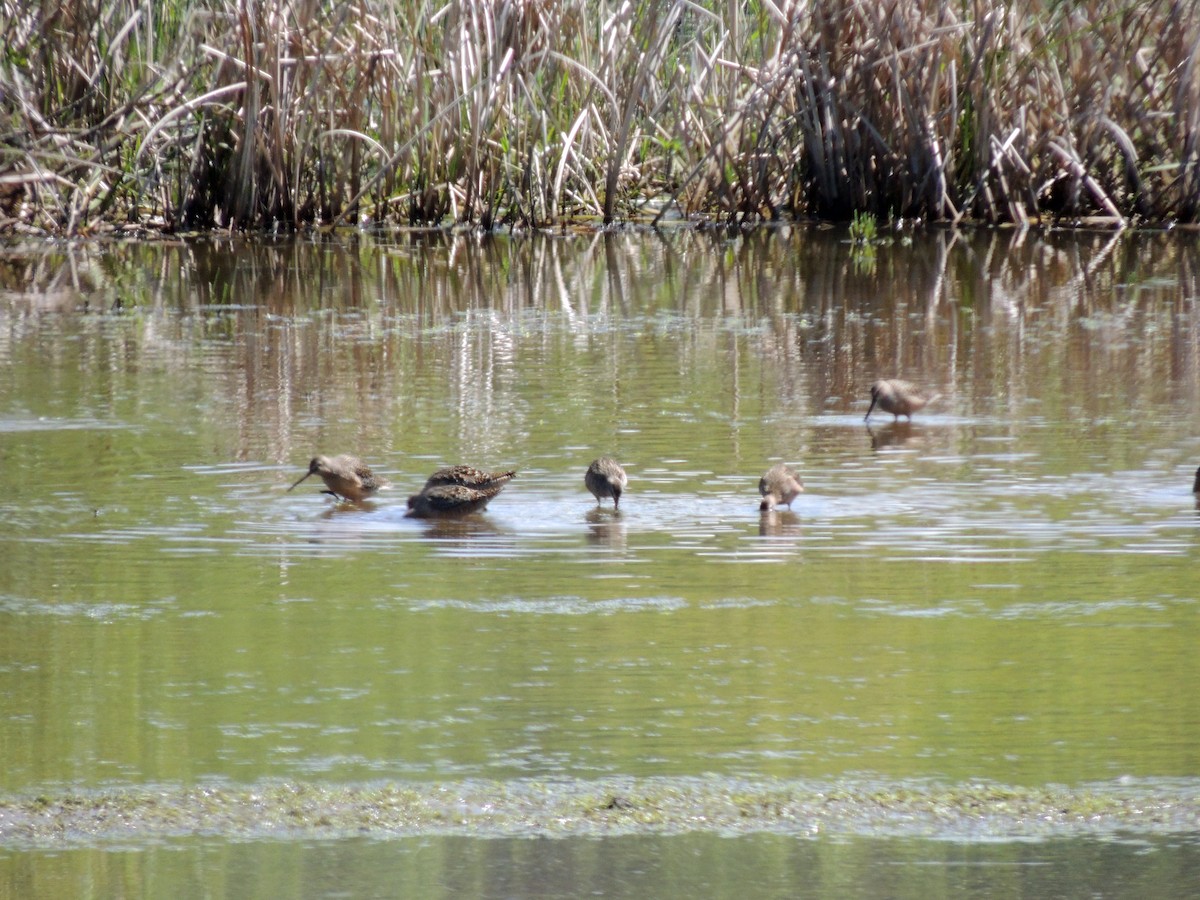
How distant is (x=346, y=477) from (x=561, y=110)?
1133cm

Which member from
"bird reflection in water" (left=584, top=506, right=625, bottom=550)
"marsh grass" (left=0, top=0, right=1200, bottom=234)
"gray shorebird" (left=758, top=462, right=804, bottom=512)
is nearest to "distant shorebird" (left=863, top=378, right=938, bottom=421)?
"gray shorebird" (left=758, top=462, right=804, bottom=512)

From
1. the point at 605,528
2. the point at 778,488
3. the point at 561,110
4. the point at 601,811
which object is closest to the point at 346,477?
the point at 605,528

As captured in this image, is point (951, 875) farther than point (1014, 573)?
No

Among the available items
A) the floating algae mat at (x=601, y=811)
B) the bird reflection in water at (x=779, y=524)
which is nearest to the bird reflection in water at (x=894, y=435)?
the bird reflection in water at (x=779, y=524)

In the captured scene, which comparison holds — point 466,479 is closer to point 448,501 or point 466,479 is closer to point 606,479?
point 448,501

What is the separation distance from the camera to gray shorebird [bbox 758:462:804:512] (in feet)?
23.2

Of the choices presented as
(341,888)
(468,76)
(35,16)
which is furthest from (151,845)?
(35,16)

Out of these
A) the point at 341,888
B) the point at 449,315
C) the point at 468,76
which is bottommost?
the point at 341,888

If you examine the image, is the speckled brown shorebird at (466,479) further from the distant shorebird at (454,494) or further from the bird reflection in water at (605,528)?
the bird reflection in water at (605,528)

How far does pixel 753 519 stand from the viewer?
700 centimetres

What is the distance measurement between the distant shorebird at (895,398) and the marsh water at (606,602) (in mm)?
99

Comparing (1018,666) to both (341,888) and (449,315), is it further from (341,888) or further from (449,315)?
(449,315)

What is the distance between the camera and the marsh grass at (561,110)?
54.7 ft

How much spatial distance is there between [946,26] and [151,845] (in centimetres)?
1376
